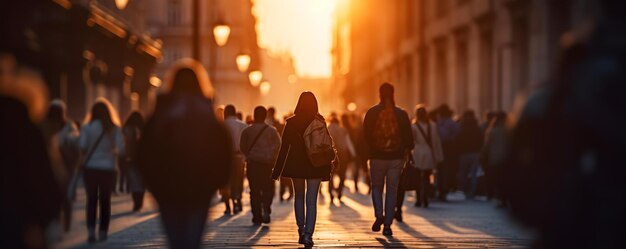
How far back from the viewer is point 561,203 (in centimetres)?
565

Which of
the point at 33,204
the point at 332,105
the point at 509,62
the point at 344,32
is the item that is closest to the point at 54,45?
the point at 509,62

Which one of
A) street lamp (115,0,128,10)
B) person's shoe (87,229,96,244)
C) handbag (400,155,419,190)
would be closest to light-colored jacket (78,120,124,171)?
person's shoe (87,229,96,244)

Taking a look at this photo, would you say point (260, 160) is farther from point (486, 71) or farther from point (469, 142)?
point (486, 71)

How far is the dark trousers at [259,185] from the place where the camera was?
53.6ft

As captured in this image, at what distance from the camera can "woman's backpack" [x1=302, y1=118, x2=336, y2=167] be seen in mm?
12844

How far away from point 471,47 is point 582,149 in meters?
31.4

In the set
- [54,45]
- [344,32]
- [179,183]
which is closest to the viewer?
[179,183]

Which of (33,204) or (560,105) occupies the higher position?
(560,105)

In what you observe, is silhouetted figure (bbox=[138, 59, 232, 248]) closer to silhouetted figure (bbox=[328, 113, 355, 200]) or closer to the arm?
the arm

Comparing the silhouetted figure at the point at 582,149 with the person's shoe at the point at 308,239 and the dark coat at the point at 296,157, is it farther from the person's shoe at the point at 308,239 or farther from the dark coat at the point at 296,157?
the dark coat at the point at 296,157

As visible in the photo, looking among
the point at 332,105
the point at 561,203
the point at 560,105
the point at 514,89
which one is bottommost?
the point at 561,203

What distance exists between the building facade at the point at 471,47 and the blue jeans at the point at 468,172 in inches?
145

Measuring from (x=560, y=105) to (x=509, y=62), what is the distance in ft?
85.7

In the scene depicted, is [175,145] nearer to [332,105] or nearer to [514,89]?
[514,89]
